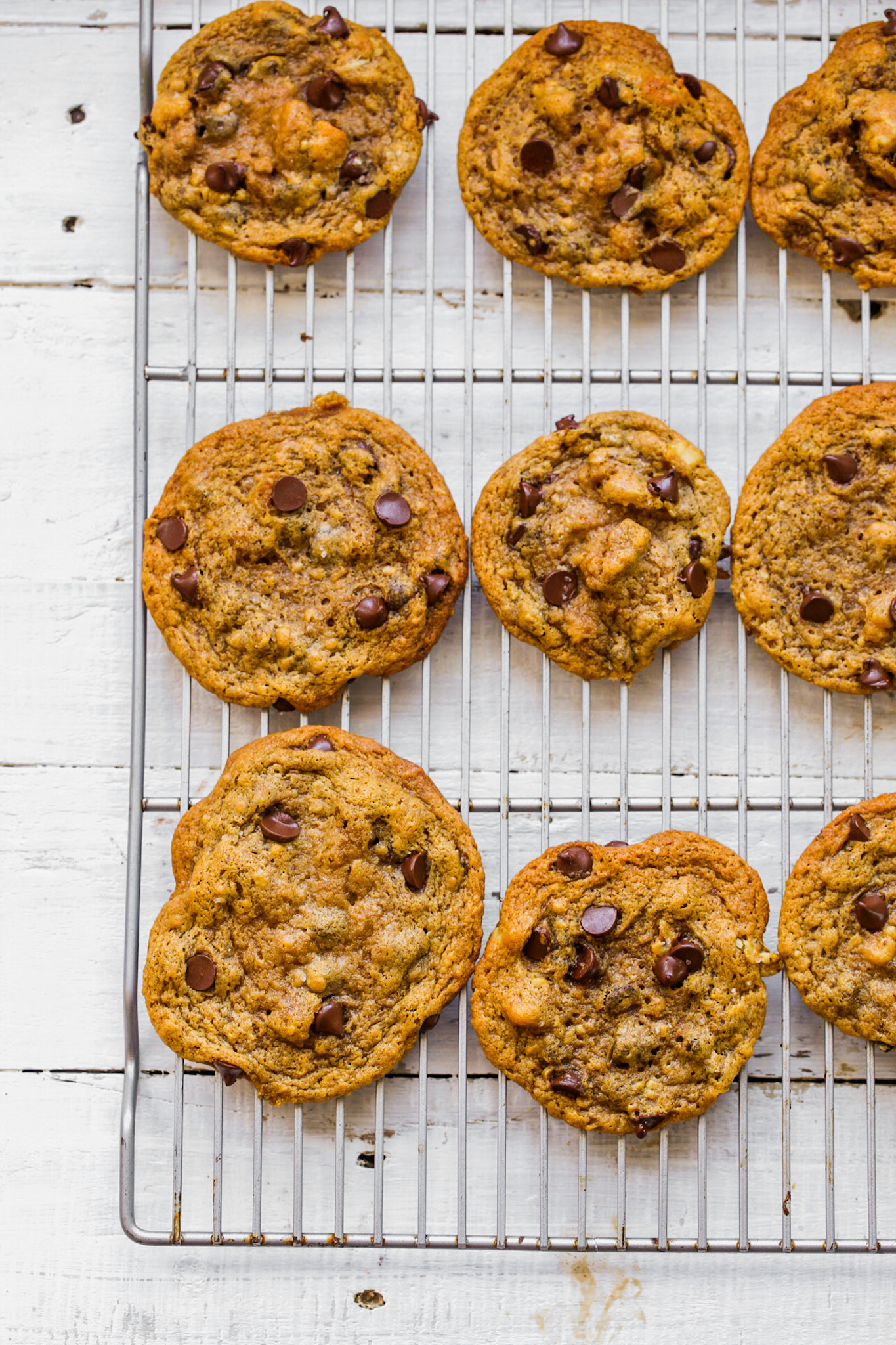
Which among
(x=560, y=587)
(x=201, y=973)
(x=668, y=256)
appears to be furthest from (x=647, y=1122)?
(x=668, y=256)

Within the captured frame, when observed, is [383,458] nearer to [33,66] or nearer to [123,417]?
[123,417]

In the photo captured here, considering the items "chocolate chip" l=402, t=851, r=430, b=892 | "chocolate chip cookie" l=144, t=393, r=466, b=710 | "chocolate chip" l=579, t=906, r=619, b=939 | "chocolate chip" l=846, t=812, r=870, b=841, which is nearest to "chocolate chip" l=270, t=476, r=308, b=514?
"chocolate chip cookie" l=144, t=393, r=466, b=710

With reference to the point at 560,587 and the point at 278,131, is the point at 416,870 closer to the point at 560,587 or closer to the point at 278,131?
the point at 560,587

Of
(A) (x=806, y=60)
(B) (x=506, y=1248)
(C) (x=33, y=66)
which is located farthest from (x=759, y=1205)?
(C) (x=33, y=66)

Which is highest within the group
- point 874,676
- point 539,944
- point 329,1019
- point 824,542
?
point 824,542

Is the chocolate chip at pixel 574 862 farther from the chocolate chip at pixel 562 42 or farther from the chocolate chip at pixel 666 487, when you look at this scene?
the chocolate chip at pixel 562 42

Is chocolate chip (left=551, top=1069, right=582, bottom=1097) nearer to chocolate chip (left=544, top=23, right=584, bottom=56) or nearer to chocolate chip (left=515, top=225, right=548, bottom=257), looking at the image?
chocolate chip (left=515, top=225, right=548, bottom=257)
